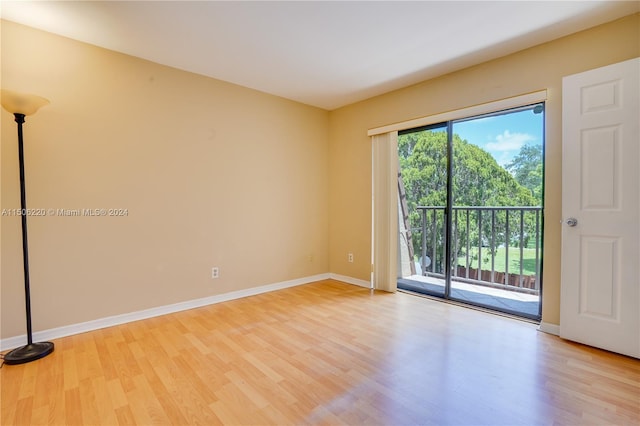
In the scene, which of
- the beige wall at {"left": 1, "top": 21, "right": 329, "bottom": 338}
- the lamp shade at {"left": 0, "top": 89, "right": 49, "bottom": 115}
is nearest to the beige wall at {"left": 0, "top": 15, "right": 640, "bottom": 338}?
the beige wall at {"left": 1, "top": 21, "right": 329, "bottom": 338}

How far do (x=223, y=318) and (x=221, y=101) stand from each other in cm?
232

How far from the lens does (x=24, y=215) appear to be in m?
2.15

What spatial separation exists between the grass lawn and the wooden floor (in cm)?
104

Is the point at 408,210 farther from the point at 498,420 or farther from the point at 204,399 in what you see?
the point at 204,399

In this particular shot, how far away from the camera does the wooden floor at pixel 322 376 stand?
1.53m

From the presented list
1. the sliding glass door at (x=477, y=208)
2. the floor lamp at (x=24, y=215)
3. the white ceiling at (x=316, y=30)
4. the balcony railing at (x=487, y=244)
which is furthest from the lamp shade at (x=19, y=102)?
the balcony railing at (x=487, y=244)

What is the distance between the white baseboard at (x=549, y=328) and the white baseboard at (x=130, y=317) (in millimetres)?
2707

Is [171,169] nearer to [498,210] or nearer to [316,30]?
[316,30]

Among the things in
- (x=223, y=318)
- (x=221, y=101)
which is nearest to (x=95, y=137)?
(x=221, y=101)

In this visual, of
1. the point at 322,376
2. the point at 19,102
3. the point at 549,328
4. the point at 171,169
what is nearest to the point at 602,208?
the point at 549,328

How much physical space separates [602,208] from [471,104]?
1.43m

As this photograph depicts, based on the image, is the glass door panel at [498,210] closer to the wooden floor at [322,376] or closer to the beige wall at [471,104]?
the beige wall at [471,104]

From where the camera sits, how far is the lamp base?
2.01 meters

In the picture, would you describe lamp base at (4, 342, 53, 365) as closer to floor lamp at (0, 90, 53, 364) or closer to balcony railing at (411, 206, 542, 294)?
floor lamp at (0, 90, 53, 364)
